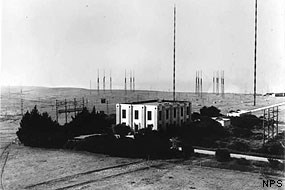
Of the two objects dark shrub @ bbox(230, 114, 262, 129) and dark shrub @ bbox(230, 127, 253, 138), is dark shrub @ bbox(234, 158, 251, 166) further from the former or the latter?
dark shrub @ bbox(230, 114, 262, 129)

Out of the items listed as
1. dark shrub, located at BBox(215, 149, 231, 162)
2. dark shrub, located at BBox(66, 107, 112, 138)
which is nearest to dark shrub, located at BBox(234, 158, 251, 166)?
dark shrub, located at BBox(215, 149, 231, 162)

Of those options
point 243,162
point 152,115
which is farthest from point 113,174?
point 152,115

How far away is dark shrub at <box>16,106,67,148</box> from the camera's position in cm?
4378

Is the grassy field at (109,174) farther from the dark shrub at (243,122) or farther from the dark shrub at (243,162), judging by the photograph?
the dark shrub at (243,122)

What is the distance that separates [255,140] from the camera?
4556 cm

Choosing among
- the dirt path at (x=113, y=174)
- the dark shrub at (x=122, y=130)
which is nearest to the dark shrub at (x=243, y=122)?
the dark shrub at (x=122, y=130)

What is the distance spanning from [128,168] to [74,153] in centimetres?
983

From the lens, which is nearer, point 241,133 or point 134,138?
point 134,138

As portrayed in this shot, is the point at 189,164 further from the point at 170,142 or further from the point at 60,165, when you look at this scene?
the point at 60,165

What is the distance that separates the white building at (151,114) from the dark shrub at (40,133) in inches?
358

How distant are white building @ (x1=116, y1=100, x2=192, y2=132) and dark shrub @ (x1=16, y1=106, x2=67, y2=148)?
358 inches

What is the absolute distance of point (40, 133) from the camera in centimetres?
4538

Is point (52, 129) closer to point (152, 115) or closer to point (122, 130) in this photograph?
point (122, 130)

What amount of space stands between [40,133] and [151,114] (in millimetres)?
15327
